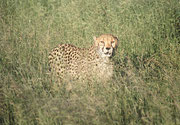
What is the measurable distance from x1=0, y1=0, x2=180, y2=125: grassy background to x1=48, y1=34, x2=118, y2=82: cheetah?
150mm

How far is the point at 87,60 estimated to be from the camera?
12.0ft

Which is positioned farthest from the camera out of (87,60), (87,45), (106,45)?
(87,45)

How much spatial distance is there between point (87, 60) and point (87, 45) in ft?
1.97

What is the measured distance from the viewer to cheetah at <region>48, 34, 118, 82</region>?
10.9 feet

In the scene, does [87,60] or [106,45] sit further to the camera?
[87,60]

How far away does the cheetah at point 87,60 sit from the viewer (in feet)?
10.9

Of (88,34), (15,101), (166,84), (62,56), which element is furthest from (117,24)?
(15,101)

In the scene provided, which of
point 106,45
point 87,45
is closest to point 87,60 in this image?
point 106,45

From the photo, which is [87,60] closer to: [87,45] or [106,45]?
[106,45]

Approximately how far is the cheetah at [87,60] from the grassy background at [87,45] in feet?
0.49

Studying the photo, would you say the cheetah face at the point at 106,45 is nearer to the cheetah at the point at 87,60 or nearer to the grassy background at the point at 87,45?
the cheetah at the point at 87,60

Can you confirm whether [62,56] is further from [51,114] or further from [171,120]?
[171,120]

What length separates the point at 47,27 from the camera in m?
4.70

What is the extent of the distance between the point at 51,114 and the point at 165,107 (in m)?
0.89
